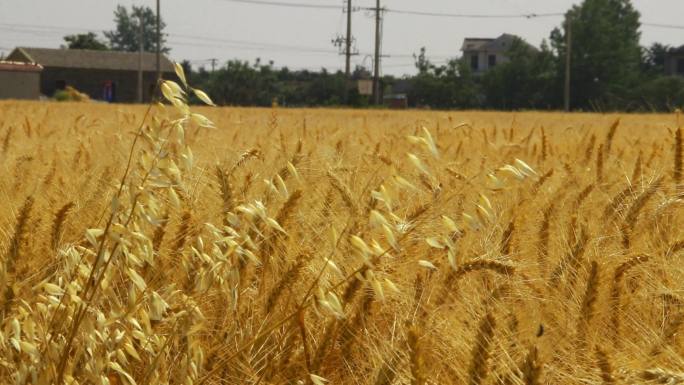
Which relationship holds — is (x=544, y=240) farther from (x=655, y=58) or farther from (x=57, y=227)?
(x=655, y=58)

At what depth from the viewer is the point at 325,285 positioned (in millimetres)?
1413

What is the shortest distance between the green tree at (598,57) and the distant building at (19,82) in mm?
25536

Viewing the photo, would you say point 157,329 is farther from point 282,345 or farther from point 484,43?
point 484,43

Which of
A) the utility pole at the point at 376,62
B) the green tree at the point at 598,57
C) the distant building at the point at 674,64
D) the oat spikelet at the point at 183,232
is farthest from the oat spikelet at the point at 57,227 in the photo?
the distant building at the point at 674,64

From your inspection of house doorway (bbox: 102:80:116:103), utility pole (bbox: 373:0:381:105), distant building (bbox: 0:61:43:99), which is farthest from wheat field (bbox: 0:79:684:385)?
house doorway (bbox: 102:80:116:103)

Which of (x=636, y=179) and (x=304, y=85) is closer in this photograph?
(x=636, y=179)

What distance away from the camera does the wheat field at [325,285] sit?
1.17 m

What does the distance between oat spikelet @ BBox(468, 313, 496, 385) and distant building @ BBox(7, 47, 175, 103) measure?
6007 centimetres

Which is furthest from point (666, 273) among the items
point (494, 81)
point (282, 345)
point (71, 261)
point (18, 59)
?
point (18, 59)

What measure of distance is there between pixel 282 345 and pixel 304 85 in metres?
61.8

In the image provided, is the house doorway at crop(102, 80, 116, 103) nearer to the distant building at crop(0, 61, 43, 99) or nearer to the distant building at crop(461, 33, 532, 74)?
the distant building at crop(0, 61, 43, 99)

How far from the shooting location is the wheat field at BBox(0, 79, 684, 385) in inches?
45.9

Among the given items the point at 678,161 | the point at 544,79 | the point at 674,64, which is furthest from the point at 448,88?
the point at 678,161

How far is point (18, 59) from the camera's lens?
64812mm
